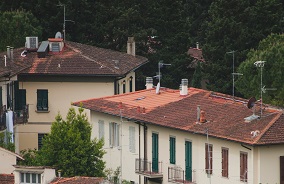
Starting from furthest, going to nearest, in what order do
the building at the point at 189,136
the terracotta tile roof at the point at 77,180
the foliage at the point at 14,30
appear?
the foliage at the point at 14,30 → the building at the point at 189,136 → the terracotta tile roof at the point at 77,180

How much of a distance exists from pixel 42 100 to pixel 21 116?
16.2ft

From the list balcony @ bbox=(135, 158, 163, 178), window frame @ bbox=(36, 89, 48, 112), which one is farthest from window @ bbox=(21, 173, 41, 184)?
window frame @ bbox=(36, 89, 48, 112)

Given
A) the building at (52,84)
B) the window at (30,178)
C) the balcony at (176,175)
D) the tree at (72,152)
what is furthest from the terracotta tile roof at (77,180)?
the building at (52,84)

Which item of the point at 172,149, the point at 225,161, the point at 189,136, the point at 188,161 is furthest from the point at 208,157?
the point at 172,149

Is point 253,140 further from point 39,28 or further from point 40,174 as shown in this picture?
point 39,28

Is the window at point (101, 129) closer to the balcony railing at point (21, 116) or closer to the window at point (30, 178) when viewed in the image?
the balcony railing at point (21, 116)

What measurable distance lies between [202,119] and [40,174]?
11156 millimetres

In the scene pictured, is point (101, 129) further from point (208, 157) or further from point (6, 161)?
point (6, 161)

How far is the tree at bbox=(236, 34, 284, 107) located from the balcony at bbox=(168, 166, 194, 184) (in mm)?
14739

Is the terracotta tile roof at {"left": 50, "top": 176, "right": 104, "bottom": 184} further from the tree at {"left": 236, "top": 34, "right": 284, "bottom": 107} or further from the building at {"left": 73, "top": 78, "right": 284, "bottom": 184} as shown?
the tree at {"left": 236, "top": 34, "right": 284, "bottom": 107}

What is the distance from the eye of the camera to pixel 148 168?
77.9 m

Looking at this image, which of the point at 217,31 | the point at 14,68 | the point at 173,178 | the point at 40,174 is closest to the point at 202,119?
the point at 173,178

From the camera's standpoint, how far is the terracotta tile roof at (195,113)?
2739 inches

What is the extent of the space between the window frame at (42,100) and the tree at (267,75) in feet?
34.1
